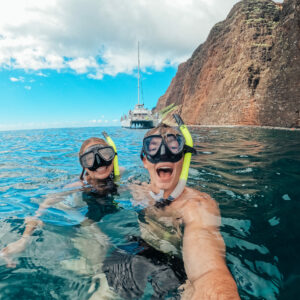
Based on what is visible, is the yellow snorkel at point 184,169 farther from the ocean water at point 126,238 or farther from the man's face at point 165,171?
the ocean water at point 126,238

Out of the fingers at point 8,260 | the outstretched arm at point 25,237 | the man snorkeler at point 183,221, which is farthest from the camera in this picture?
the outstretched arm at point 25,237

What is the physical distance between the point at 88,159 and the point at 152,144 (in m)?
1.38

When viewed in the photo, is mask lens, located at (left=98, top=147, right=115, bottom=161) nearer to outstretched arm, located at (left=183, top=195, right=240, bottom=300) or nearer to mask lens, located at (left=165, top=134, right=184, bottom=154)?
mask lens, located at (left=165, top=134, right=184, bottom=154)

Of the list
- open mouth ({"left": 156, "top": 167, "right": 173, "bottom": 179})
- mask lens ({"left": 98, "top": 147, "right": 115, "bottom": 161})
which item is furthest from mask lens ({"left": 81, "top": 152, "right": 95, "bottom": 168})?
open mouth ({"left": 156, "top": 167, "right": 173, "bottom": 179})

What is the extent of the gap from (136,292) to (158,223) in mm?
904

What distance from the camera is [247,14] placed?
30766mm

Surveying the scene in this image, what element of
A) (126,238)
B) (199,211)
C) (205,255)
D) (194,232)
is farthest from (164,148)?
(205,255)

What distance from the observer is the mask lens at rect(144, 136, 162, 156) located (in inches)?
88.6

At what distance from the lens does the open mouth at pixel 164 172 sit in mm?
2268

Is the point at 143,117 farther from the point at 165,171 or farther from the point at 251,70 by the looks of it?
the point at 165,171

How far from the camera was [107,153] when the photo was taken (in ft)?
11.0

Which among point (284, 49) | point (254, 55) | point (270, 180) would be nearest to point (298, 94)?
point (284, 49)

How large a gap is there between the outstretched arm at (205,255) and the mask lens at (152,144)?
0.68m

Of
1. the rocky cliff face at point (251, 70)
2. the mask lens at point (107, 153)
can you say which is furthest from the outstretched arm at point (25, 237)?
the rocky cliff face at point (251, 70)
